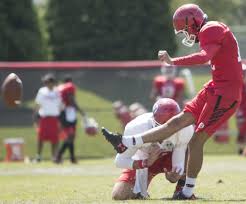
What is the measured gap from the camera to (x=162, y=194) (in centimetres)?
879

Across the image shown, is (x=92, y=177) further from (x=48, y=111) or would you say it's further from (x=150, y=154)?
(x=48, y=111)

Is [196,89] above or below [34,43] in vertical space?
below

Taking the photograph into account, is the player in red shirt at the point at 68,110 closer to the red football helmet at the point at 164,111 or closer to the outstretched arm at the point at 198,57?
the red football helmet at the point at 164,111

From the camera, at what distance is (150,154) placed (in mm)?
8289

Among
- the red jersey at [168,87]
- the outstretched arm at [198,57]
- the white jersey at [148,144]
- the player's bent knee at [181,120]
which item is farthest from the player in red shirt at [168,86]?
the outstretched arm at [198,57]

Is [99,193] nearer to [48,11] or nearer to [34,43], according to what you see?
[34,43]

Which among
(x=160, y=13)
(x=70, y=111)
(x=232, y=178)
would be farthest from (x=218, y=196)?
(x=160, y=13)

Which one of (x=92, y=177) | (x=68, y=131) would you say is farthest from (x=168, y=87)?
(x=92, y=177)

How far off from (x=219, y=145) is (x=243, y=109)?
52.9 inches

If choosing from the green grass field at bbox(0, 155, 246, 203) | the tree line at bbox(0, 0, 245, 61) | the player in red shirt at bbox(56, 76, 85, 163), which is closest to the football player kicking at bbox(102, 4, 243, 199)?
the green grass field at bbox(0, 155, 246, 203)

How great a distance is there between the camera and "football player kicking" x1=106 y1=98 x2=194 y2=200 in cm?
822

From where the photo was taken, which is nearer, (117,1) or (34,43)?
(34,43)

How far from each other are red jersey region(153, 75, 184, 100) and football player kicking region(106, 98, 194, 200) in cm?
869

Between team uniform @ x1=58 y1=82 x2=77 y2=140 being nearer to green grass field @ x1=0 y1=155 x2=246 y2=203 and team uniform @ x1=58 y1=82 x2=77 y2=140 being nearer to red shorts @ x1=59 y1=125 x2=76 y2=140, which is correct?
red shorts @ x1=59 y1=125 x2=76 y2=140
